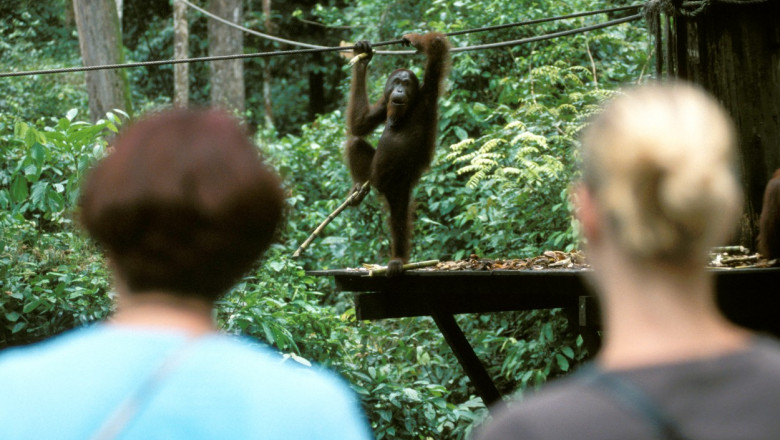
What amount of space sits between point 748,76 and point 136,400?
3731mm

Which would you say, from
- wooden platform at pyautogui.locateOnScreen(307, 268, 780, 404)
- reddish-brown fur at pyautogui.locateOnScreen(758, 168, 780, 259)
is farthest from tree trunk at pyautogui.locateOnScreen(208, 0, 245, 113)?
reddish-brown fur at pyautogui.locateOnScreen(758, 168, 780, 259)

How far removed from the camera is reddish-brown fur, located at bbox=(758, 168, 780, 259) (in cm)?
372

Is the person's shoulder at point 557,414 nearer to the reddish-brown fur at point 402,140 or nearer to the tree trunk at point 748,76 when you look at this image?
the tree trunk at point 748,76

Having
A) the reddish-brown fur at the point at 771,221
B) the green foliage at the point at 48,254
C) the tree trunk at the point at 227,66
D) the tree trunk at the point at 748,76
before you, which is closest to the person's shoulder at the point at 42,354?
the reddish-brown fur at the point at 771,221

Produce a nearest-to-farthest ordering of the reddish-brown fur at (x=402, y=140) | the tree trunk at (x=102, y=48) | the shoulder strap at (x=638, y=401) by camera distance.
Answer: the shoulder strap at (x=638, y=401) → the reddish-brown fur at (x=402, y=140) → the tree trunk at (x=102, y=48)

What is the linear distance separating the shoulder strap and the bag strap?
482mm

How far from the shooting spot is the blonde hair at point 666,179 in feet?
3.24

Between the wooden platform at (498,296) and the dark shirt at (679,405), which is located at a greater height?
the dark shirt at (679,405)

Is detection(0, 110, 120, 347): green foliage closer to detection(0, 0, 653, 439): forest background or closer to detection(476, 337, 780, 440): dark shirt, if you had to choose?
detection(0, 0, 653, 439): forest background

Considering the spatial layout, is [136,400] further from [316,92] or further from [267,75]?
[316,92]

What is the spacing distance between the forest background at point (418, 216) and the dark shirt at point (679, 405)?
186cm

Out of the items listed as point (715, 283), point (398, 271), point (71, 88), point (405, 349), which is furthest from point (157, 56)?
point (715, 283)

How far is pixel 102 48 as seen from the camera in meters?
8.41

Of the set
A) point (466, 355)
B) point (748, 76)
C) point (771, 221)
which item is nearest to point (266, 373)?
point (771, 221)
